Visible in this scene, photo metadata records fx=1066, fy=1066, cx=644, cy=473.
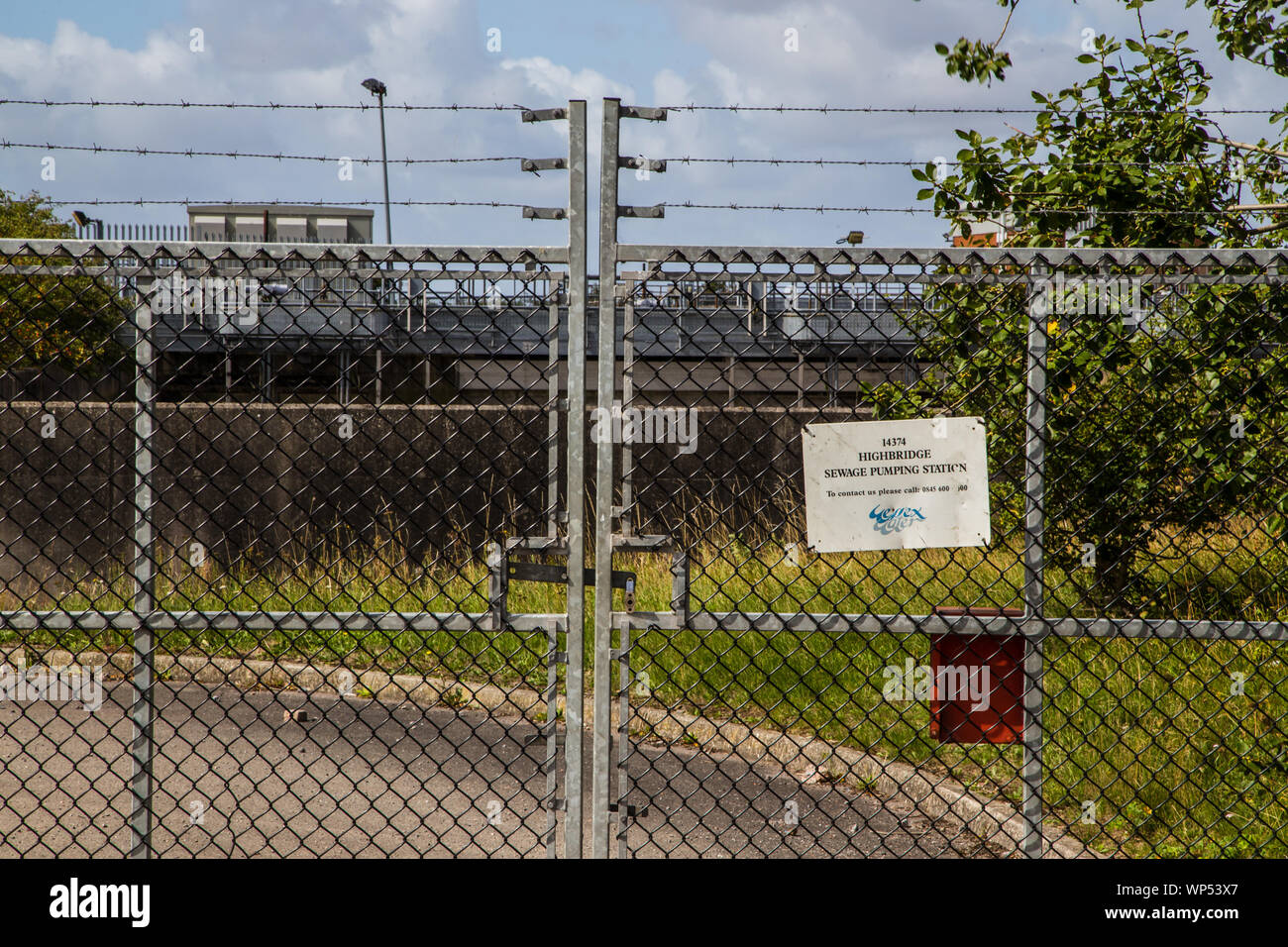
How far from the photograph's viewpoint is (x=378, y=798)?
4609 mm

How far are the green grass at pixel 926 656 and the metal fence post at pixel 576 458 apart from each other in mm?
208

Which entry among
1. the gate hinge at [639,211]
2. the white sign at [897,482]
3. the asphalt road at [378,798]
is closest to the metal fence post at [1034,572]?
the white sign at [897,482]

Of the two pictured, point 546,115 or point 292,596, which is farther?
point 292,596

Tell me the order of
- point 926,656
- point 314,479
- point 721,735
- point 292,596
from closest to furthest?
point 721,735 → point 926,656 → point 292,596 → point 314,479

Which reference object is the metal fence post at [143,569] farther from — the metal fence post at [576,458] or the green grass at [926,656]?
the metal fence post at [576,458]

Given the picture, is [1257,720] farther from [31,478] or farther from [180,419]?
[31,478]

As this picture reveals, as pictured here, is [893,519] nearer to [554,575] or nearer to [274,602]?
[554,575]

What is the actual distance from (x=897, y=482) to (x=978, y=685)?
27.5 inches

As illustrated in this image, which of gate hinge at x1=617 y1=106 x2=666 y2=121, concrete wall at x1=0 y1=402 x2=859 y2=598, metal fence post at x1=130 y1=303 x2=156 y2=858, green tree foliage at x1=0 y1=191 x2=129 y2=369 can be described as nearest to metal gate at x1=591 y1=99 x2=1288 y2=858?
gate hinge at x1=617 y1=106 x2=666 y2=121

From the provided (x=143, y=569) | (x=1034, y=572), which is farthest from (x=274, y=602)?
(x=1034, y=572)

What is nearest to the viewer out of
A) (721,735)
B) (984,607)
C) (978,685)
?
(978,685)

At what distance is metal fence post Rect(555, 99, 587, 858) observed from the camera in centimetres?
294
